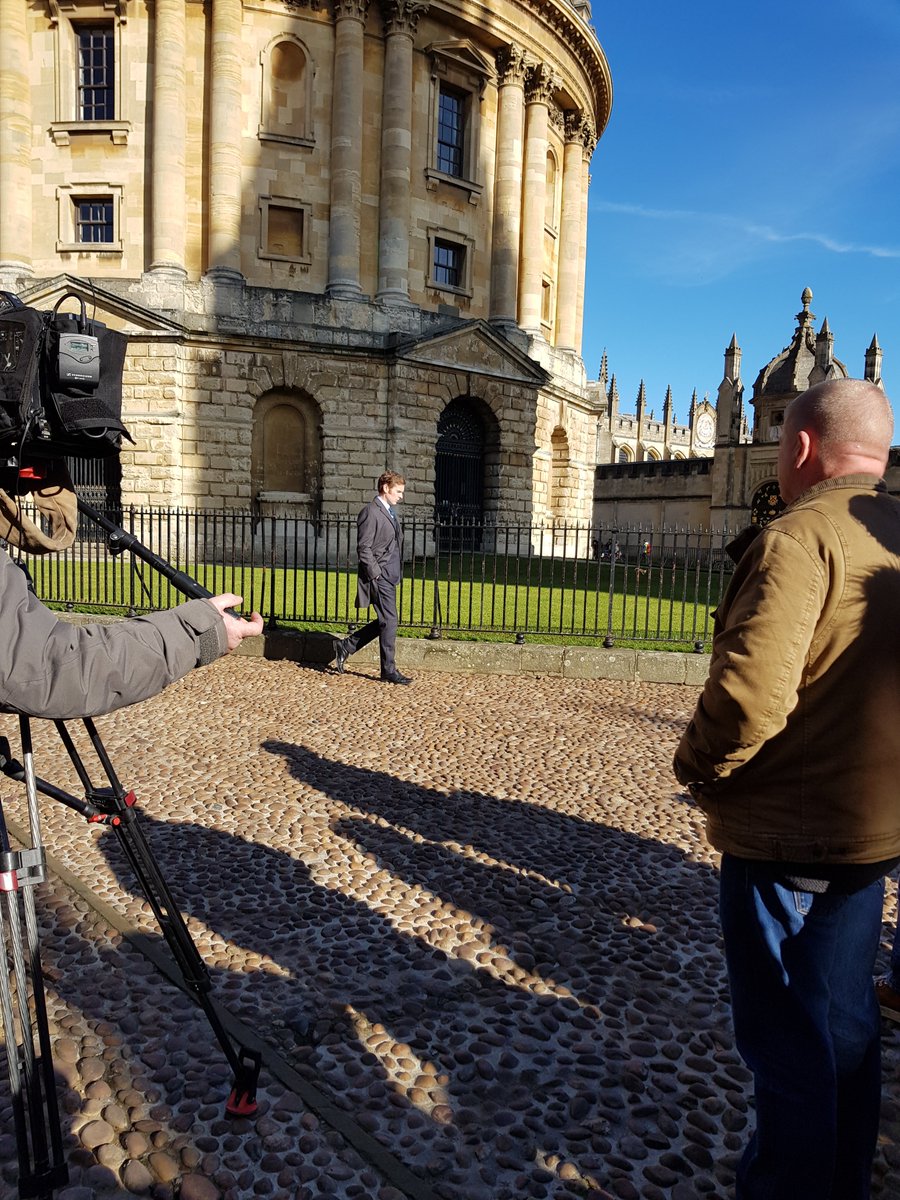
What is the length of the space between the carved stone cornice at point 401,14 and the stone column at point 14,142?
9237mm

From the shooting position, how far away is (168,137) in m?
20.8

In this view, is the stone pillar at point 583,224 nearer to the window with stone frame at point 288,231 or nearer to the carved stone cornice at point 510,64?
the carved stone cornice at point 510,64

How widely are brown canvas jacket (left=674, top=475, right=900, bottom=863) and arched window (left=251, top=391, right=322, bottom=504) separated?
68.9 ft

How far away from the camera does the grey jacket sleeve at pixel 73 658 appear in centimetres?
167

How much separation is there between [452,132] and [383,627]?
21420 mm

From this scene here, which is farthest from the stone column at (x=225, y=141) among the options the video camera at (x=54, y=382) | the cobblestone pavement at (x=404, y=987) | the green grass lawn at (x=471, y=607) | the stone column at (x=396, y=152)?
the video camera at (x=54, y=382)

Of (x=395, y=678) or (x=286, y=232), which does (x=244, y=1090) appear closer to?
(x=395, y=678)

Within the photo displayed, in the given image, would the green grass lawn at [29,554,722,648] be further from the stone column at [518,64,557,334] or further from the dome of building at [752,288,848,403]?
the dome of building at [752,288,848,403]

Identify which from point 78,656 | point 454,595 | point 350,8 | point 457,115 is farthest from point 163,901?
point 457,115

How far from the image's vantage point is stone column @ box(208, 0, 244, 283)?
68.5 feet

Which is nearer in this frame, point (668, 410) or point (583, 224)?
point (583, 224)

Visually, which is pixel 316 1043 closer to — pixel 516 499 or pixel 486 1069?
pixel 486 1069

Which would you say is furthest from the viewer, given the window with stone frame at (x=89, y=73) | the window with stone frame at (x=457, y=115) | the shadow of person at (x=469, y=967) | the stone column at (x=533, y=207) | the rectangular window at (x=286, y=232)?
the stone column at (x=533, y=207)

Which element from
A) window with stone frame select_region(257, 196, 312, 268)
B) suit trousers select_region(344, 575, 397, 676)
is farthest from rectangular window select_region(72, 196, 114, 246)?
suit trousers select_region(344, 575, 397, 676)
